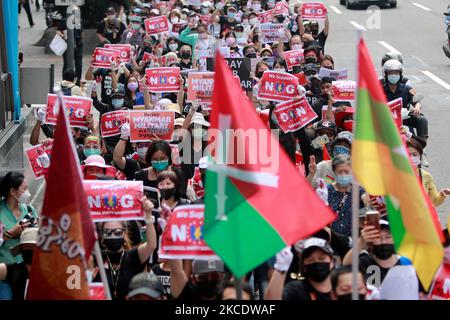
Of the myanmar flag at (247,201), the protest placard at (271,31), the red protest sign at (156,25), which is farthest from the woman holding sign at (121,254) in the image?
the red protest sign at (156,25)

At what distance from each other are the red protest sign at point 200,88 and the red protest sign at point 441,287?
668cm

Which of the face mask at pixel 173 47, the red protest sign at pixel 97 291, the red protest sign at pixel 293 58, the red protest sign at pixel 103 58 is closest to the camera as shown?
the red protest sign at pixel 97 291

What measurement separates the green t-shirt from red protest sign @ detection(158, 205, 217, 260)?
1.51 metres

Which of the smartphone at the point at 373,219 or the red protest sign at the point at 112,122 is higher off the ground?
the smartphone at the point at 373,219

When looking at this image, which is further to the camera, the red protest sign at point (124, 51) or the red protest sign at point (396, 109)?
the red protest sign at point (124, 51)

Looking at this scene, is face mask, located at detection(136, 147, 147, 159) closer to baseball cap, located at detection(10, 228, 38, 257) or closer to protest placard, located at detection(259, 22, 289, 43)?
baseball cap, located at detection(10, 228, 38, 257)

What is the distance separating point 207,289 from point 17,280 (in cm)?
147

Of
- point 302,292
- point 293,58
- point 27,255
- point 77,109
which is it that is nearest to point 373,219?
point 302,292

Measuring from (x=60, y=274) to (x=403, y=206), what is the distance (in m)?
1.97

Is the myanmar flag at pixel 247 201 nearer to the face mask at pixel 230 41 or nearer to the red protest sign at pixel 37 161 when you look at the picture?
the red protest sign at pixel 37 161

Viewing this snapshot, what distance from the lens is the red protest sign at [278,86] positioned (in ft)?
44.7

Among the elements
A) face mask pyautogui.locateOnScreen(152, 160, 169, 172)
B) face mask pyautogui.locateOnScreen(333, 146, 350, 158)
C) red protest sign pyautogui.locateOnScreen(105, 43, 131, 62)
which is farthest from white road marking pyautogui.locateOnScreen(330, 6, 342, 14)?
face mask pyautogui.locateOnScreen(152, 160, 169, 172)

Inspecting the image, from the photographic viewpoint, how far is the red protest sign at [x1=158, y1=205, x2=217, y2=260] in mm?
7489

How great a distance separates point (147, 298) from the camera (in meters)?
6.64
